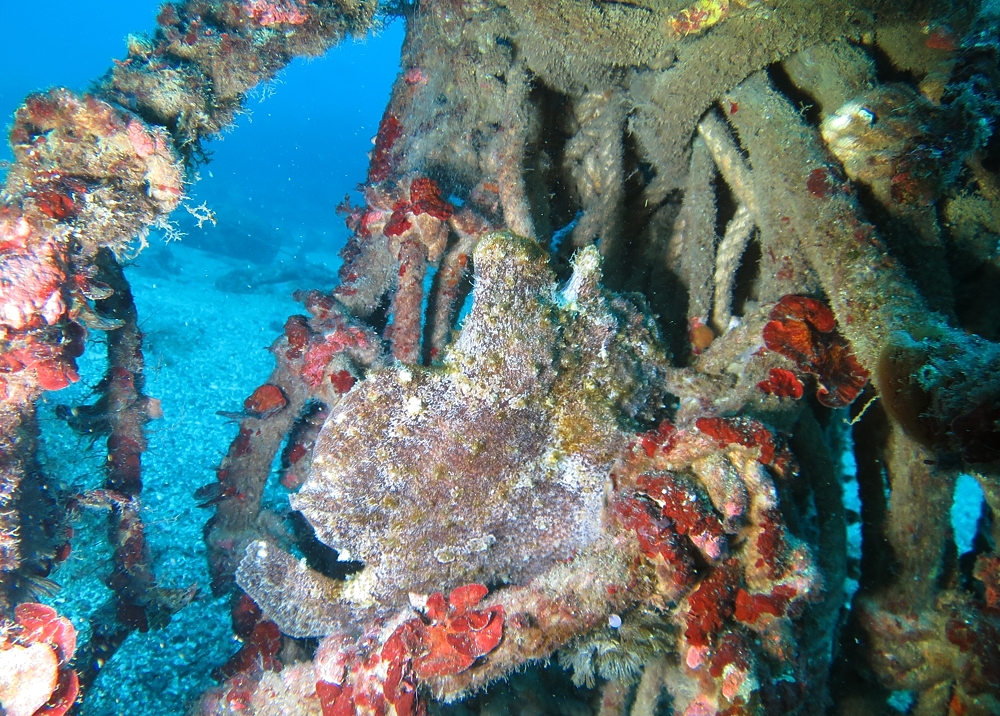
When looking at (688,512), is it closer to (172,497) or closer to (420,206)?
(420,206)

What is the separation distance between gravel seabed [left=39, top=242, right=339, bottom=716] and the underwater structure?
56cm

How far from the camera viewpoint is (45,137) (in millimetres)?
3004

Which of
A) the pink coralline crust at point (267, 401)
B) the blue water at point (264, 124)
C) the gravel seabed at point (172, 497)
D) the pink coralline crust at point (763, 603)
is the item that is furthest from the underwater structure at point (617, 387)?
the blue water at point (264, 124)

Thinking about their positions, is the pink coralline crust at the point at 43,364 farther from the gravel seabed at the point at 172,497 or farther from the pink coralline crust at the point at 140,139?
the pink coralline crust at the point at 140,139

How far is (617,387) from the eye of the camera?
292 cm

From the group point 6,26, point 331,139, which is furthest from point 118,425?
point 6,26

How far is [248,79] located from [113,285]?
6.02 feet

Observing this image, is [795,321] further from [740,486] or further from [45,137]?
[45,137]

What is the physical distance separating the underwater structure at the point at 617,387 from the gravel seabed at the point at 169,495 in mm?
557

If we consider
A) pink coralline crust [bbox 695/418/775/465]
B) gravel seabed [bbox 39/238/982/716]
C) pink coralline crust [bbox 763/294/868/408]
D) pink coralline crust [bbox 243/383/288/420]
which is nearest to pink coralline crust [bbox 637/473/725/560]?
pink coralline crust [bbox 695/418/775/465]

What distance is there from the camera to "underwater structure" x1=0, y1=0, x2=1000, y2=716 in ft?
7.52

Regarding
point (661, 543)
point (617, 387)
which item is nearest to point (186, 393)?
point (617, 387)

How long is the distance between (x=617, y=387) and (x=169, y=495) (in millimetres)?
5583

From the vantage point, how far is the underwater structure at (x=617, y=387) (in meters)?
2.29
